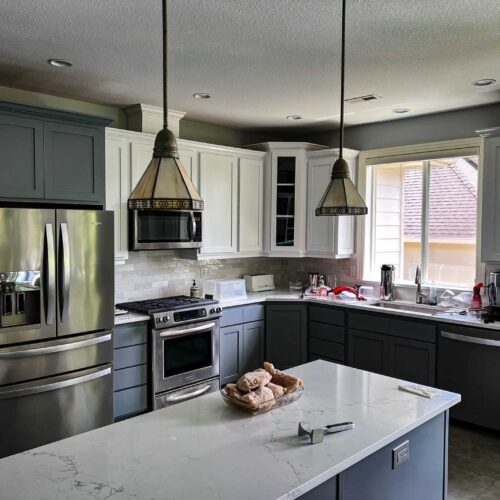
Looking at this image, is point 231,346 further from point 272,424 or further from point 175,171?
point 175,171

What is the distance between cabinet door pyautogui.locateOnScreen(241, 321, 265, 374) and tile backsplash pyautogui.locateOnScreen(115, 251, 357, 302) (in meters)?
0.67

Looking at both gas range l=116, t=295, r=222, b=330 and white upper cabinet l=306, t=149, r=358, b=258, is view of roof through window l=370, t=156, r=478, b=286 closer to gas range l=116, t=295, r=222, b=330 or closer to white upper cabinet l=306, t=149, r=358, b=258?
white upper cabinet l=306, t=149, r=358, b=258

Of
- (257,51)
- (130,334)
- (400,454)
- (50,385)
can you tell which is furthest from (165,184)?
(130,334)

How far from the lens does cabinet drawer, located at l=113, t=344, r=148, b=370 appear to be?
3600 millimetres

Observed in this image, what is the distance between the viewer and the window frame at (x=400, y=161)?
4.21m

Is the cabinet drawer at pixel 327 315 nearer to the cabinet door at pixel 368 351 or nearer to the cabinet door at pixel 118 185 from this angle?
the cabinet door at pixel 368 351

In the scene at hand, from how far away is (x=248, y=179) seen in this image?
486 centimetres

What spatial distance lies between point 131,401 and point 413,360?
7.31 ft

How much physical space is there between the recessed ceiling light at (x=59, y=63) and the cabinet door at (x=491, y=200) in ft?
9.97

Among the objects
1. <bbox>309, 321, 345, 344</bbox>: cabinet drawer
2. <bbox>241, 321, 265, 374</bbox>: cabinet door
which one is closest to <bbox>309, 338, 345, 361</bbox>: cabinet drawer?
<bbox>309, 321, 345, 344</bbox>: cabinet drawer

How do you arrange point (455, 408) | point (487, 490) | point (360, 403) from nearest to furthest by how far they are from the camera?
1. point (360, 403)
2. point (487, 490)
3. point (455, 408)

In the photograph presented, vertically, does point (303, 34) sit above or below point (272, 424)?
above

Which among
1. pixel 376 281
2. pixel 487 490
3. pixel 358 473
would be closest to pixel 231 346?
pixel 376 281

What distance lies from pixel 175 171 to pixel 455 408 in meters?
3.24
